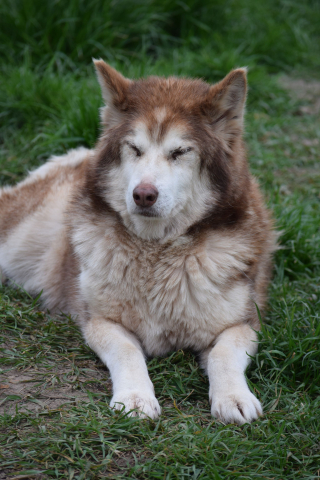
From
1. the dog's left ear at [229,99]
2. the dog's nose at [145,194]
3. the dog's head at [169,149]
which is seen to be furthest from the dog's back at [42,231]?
the dog's left ear at [229,99]

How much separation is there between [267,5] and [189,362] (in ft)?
24.0

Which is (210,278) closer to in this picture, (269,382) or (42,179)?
(269,382)

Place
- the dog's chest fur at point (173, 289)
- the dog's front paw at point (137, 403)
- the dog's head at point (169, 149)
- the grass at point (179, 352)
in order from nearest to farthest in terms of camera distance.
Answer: the grass at point (179, 352), the dog's front paw at point (137, 403), the dog's head at point (169, 149), the dog's chest fur at point (173, 289)

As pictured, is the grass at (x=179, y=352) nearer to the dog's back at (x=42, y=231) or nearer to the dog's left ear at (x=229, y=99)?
the dog's back at (x=42, y=231)

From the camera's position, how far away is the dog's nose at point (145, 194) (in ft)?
9.57

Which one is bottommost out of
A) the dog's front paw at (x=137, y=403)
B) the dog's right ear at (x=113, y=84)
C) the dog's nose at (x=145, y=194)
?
the dog's front paw at (x=137, y=403)

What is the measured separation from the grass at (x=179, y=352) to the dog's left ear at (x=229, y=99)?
1.28 metres

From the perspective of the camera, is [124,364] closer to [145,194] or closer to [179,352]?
[179,352]

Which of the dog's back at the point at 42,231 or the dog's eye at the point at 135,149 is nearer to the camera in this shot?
the dog's eye at the point at 135,149

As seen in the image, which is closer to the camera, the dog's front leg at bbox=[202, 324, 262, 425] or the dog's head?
the dog's front leg at bbox=[202, 324, 262, 425]

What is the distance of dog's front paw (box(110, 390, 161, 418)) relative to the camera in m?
2.64

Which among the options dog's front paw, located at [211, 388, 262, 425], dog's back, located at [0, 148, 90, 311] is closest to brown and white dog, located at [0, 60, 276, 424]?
dog's front paw, located at [211, 388, 262, 425]

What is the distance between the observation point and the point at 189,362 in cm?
321

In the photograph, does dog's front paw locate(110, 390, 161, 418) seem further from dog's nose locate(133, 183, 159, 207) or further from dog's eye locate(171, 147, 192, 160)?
dog's eye locate(171, 147, 192, 160)
